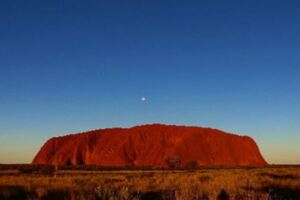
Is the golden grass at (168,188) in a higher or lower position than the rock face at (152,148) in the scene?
lower

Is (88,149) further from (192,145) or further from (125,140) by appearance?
(192,145)

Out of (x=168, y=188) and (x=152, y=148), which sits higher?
(x=152, y=148)

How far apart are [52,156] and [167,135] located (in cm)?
3193

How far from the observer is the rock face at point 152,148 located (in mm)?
122500

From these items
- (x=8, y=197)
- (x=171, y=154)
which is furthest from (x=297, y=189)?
(x=171, y=154)

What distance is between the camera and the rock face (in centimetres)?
12250

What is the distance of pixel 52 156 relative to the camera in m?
134

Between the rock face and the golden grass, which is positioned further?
the rock face

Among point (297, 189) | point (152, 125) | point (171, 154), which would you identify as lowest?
point (297, 189)

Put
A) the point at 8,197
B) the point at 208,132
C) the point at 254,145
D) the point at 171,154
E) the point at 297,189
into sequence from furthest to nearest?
the point at 254,145 → the point at 208,132 → the point at 171,154 → the point at 297,189 → the point at 8,197

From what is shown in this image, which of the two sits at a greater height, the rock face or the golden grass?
the rock face

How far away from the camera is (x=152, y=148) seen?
12506 centimetres

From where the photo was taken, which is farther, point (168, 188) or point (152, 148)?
point (152, 148)

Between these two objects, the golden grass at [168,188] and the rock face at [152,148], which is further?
the rock face at [152,148]
